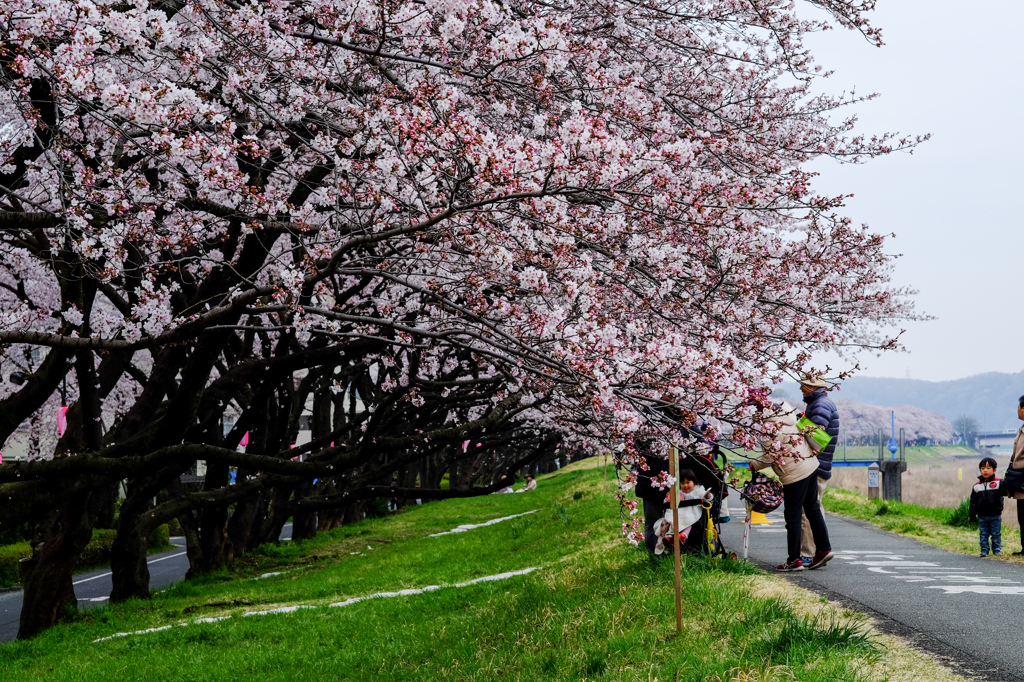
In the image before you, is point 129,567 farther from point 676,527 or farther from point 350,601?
point 676,527

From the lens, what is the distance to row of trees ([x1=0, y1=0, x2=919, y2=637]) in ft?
22.9

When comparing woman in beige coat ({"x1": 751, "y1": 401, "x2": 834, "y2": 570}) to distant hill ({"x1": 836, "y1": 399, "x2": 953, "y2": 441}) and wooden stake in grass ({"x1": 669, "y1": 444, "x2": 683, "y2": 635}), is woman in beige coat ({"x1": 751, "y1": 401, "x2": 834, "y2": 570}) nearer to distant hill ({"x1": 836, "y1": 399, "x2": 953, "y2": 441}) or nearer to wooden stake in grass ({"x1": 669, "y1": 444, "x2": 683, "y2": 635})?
wooden stake in grass ({"x1": 669, "y1": 444, "x2": 683, "y2": 635})

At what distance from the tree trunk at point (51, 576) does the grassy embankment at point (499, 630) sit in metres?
0.46

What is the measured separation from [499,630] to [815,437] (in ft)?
12.8

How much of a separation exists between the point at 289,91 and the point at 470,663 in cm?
564

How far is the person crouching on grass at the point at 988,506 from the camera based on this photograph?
1131 cm

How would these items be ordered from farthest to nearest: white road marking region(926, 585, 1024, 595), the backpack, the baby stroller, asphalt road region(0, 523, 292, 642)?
asphalt road region(0, 523, 292, 642), the baby stroller, white road marking region(926, 585, 1024, 595), the backpack

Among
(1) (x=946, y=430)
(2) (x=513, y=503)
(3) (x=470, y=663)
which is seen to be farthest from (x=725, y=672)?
(1) (x=946, y=430)

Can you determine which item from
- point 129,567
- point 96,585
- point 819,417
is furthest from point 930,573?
point 96,585

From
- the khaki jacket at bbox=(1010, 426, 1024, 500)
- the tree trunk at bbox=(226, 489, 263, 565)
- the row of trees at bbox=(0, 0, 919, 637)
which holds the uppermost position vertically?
the row of trees at bbox=(0, 0, 919, 637)

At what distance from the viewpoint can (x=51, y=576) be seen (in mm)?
12945

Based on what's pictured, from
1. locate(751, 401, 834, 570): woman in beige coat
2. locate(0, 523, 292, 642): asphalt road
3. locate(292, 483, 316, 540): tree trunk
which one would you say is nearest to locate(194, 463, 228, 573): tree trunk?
locate(0, 523, 292, 642): asphalt road

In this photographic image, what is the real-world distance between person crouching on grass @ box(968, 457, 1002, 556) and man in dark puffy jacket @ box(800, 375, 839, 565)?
229 centimetres

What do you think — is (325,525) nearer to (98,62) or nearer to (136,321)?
(136,321)
